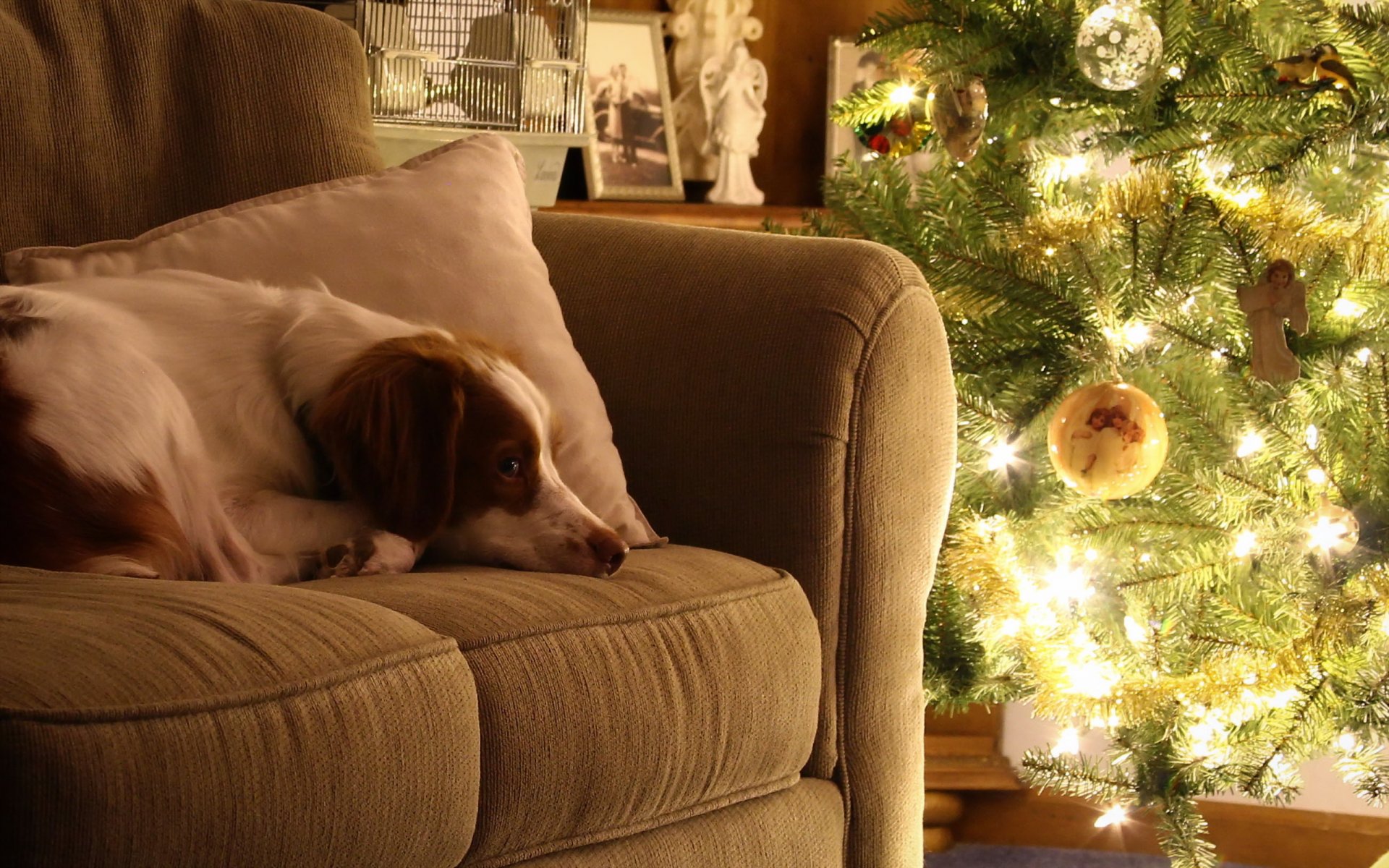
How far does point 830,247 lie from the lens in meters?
1.44

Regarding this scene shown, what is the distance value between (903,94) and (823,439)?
86 cm

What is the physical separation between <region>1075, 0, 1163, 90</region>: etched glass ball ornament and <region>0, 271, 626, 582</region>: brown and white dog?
83 cm

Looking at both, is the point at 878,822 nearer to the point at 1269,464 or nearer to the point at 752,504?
the point at 752,504

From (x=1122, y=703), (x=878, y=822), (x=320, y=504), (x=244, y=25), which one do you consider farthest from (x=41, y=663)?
(x=1122, y=703)

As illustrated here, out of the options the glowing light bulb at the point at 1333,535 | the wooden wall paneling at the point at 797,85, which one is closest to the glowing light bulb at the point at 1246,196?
the glowing light bulb at the point at 1333,535

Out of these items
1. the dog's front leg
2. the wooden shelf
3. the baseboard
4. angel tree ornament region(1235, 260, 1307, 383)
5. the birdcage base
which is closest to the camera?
the dog's front leg

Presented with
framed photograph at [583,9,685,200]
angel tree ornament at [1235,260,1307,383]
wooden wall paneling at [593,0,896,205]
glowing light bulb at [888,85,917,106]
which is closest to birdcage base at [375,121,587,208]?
framed photograph at [583,9,685,200]

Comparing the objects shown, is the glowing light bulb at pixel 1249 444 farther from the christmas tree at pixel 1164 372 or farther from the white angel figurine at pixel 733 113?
the white angel figurine at pixel 733 113

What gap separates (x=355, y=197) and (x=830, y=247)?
465 millimetres

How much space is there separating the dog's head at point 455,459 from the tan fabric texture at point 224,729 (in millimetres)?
199

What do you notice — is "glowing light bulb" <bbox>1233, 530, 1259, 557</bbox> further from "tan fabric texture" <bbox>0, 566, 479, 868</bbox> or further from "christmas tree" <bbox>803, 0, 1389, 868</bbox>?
"tan fabric texture" <bbox>0, 566, 479, 868</bbox>

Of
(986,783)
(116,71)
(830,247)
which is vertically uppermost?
(116,71)

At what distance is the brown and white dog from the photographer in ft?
3.35

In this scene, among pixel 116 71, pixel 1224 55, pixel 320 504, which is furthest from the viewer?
pixel 1224 55
